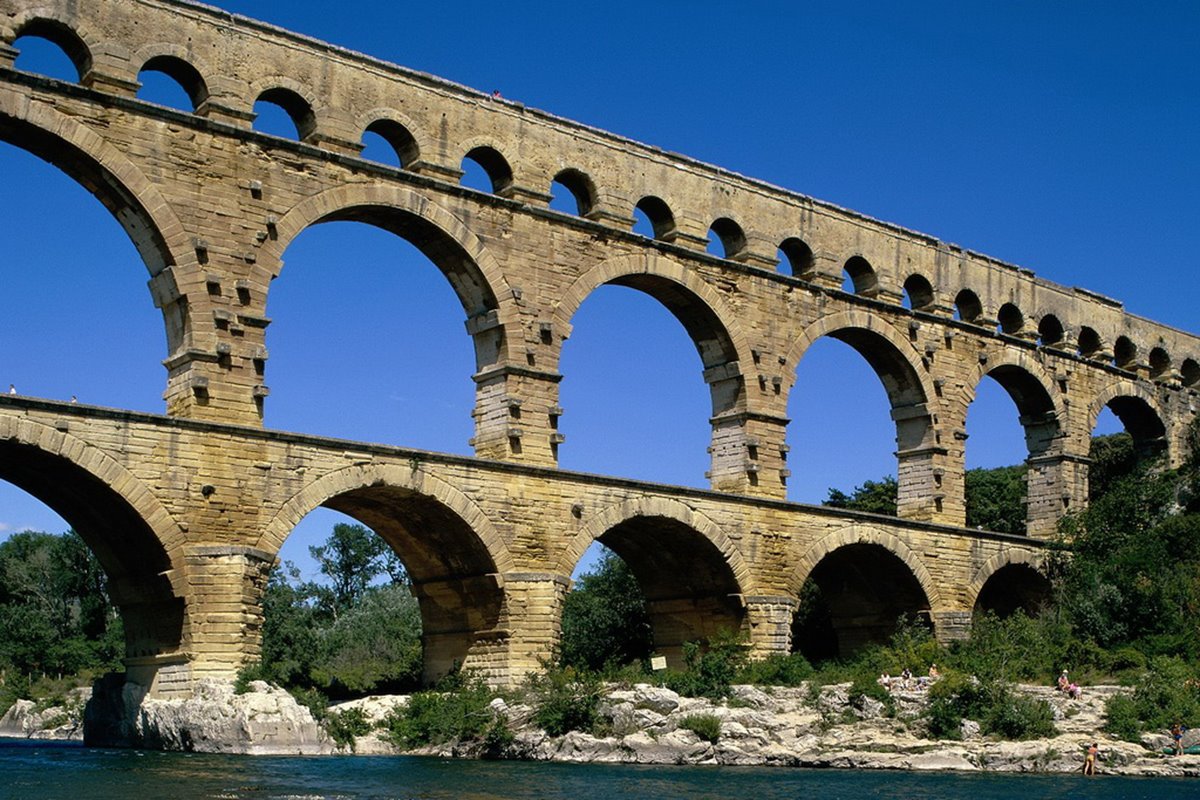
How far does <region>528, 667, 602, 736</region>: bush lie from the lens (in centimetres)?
2328

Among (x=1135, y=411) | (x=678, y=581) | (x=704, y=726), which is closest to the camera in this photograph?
(x=704, y=726)

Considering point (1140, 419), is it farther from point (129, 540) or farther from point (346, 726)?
point (129, 540)

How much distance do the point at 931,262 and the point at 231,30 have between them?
16.4 metres

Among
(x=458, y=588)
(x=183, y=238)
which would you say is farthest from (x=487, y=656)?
(x=183, y=238)

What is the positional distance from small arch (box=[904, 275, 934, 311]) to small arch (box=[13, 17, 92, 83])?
17.8m

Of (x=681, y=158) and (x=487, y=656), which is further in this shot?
(x=681, y=158)

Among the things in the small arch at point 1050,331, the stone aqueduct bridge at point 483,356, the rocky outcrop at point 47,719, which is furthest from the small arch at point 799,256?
the rocky outcrop at point 47,719

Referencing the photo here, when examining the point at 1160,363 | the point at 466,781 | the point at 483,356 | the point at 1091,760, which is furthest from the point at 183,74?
the point at 1160,363

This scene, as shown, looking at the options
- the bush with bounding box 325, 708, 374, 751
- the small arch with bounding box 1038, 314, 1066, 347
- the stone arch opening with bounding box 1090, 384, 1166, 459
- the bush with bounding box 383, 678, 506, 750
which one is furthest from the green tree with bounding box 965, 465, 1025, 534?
the bush with bounding box 325, 708, 374, 751

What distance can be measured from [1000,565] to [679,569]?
832cm

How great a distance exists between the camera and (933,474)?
109ft

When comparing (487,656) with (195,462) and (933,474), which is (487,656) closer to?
(195,462)

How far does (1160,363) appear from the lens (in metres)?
40.6

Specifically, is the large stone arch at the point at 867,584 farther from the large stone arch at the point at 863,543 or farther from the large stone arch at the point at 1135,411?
the large stone arch at the point at 1135,411
